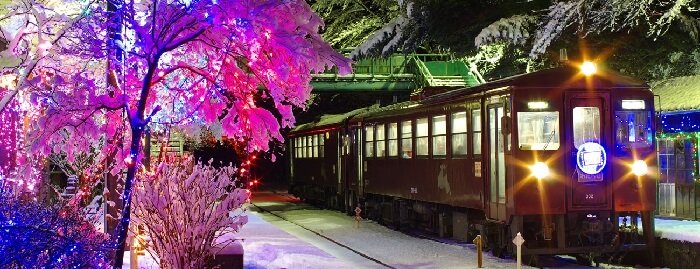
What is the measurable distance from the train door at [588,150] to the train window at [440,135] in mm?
3219

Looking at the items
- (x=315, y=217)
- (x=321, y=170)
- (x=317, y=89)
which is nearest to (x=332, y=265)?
(x=315, y=217)

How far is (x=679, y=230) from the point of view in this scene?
1375 cm

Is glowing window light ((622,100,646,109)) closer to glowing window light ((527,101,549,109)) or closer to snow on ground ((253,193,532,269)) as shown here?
glowing window light ((527,101,549,109))

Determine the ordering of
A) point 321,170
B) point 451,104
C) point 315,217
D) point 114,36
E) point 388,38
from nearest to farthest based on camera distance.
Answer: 1. point 114,36
2. point 451,104
3. point 388,38
4. point 315,217
5. point 321,170

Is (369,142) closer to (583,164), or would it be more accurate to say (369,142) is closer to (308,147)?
(308,147)

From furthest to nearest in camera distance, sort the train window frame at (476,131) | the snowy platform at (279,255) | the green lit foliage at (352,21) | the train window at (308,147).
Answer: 1. the train window at (308,147)
2. the green lit foliage at (352,21)
3. the train window frame at (476,131)
4. the snowy platform at (279,255)

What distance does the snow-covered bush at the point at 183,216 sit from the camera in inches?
360

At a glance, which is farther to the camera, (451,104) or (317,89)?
(317,89)

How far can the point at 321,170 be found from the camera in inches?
1096

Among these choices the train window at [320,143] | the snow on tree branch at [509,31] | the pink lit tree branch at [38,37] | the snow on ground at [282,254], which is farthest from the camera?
the train window at [320,143]

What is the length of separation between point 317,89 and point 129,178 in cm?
2700

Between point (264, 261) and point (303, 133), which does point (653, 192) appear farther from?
point (303, 133)

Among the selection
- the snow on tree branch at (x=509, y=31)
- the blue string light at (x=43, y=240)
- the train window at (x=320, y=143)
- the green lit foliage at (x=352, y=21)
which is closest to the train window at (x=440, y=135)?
the snow on tree branch at (x=509, y=31)

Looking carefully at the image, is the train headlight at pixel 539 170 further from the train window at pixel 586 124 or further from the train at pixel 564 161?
the train window at pixel 586 124
